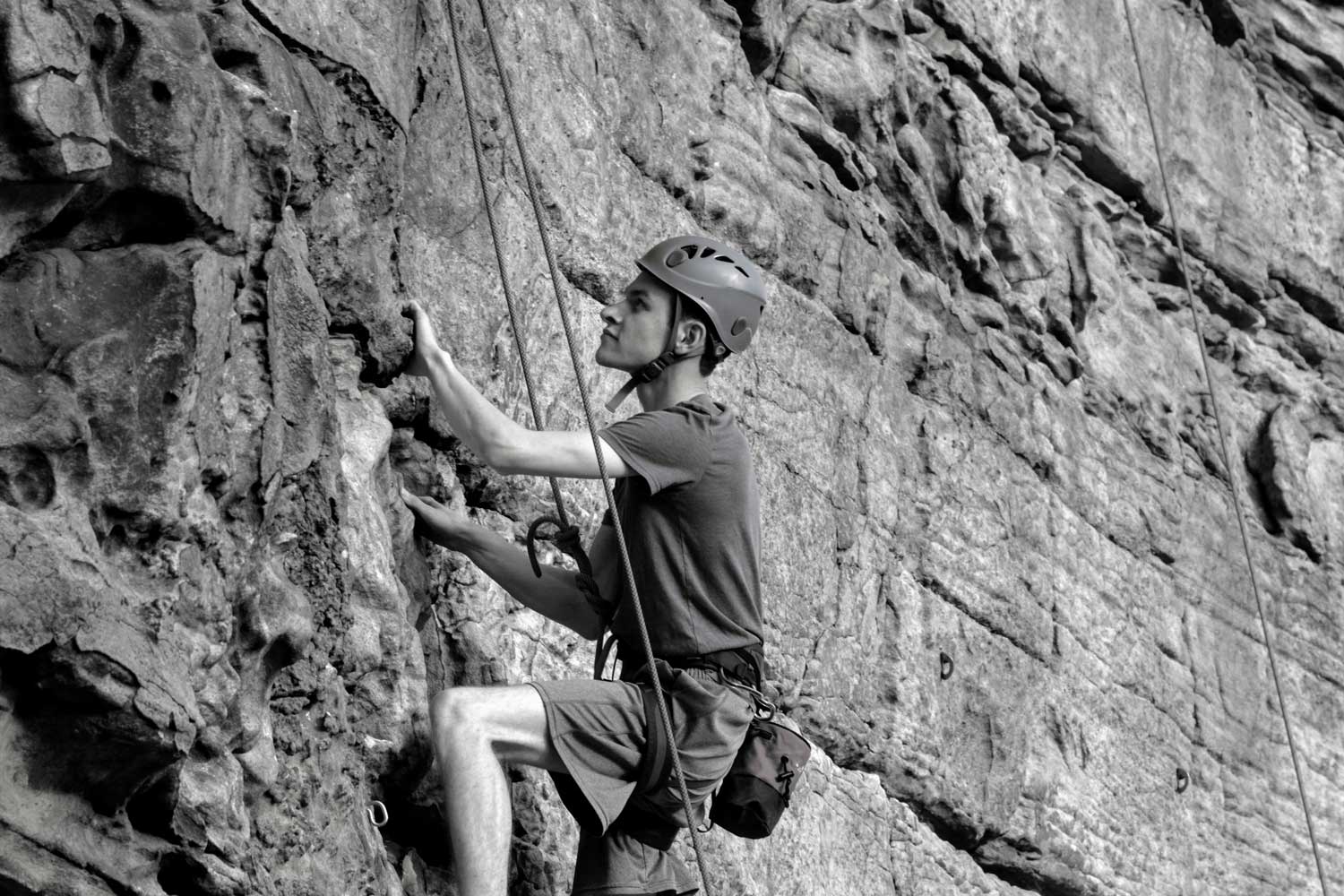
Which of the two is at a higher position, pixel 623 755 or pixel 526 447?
pixel 526 447

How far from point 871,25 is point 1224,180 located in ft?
14.8

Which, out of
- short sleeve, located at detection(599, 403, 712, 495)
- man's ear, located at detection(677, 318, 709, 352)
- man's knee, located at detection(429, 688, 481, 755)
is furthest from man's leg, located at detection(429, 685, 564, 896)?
man's ear, located at detection(677, 318, 709, 352)

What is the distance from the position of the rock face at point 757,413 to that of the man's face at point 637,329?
754mm

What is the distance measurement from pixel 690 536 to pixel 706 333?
78cm

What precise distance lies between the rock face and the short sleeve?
3.13 ft

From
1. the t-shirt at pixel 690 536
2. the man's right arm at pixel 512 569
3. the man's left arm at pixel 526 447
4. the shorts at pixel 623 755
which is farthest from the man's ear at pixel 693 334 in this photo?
the shorts at pixel 623 755

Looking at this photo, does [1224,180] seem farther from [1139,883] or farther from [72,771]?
[72,771]

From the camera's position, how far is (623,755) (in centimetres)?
581

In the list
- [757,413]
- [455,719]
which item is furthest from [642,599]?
[757,413]

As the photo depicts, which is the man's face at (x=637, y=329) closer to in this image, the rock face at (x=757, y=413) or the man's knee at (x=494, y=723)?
the rock face at (x=757, y=413)

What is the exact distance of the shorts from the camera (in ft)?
18.8

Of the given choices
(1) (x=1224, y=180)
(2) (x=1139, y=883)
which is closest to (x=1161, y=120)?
(1) (x=1224, y=180)

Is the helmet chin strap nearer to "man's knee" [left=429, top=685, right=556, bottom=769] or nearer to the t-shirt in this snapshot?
the t-shirt

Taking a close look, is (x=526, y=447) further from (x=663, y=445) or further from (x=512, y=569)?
(x=512, y=569)
